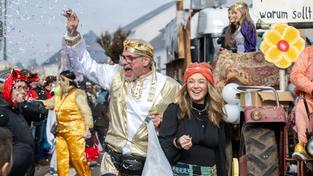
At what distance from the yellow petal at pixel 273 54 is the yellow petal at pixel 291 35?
0.54ft

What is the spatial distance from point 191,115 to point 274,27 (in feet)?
6.82

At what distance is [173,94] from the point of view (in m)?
5.38

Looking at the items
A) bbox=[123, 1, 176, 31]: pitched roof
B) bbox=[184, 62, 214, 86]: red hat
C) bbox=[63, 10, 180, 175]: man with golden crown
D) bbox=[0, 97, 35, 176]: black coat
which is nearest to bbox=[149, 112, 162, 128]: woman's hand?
bbox=[63, 10, 180, 175]: man with golden crown

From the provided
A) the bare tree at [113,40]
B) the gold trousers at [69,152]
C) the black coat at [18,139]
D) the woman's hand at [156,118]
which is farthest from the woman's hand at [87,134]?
the bare tree at [113,40]

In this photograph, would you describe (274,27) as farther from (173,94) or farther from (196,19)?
(196,19)

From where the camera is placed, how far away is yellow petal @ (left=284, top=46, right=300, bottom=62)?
21.2 ft

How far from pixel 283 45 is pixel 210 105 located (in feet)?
6.48

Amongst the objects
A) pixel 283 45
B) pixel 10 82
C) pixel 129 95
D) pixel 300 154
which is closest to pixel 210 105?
pixel 129 95

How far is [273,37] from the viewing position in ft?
21.4

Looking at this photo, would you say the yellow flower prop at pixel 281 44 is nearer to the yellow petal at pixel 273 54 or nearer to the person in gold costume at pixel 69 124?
the yellow petal at pixel 273 54

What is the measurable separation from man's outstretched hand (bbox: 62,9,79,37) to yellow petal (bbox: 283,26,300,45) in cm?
228

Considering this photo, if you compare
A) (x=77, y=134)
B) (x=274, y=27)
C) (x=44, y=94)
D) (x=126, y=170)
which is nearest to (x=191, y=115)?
(x=126, y=170)

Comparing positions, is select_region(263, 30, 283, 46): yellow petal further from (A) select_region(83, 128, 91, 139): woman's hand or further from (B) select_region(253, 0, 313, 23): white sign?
(A) select_region(83, 128, 91, 139): woman's hand

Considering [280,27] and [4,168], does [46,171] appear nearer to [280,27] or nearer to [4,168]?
[280,27]
